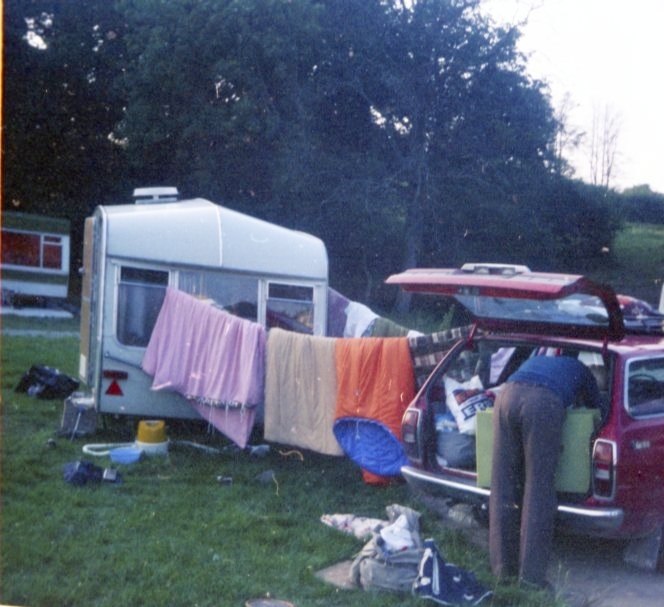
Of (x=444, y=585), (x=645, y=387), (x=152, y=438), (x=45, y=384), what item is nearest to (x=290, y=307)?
(x=152, y=438)

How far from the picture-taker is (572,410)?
4473 millimetres

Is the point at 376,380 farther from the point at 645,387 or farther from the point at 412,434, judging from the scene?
the point at 645,387

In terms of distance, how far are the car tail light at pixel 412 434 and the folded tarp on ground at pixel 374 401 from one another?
65 cm

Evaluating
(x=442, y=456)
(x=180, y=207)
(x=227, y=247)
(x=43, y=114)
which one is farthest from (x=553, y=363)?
(x=43, y=114)

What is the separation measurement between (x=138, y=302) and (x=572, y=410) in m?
4.32

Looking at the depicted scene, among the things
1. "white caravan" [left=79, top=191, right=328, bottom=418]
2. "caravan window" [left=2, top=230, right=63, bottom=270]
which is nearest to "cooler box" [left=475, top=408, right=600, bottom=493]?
"white caravan" [left=79, top=191, right=328, bottom=418]

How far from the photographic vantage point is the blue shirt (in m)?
4.36

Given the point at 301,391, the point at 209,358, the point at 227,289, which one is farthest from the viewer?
the point at 227,289

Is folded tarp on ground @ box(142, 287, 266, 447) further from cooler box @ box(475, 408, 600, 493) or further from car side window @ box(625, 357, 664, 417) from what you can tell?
car side window @ box(625, 357, 664, 417)

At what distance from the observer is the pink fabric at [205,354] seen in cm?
683

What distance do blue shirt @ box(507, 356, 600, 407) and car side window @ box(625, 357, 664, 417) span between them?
0.18 meters

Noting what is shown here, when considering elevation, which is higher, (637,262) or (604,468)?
(637,262)

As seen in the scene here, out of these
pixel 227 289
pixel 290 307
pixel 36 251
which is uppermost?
pixel 36 251

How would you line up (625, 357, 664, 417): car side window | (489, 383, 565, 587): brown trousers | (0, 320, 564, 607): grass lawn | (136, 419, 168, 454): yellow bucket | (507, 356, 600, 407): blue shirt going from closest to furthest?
(0, 320, 564, 607): grass lawn < (489, 383, 565, 587): brown trousers < (507, 356, 600, 407): blue shirt < (625, 357, 664, 417): car side window < (136, 419, 168, 454): yellow bucket
